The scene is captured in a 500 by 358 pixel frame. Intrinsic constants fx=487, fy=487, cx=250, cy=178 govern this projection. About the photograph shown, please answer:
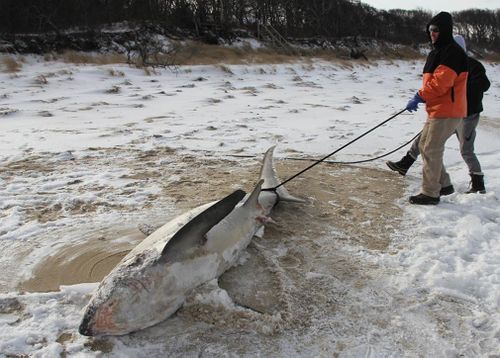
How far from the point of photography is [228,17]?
27156 mm

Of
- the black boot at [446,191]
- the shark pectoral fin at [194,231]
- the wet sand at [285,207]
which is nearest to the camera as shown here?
the shark pectoral fin at [194,231]

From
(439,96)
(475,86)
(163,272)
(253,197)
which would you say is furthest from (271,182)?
(475,86)

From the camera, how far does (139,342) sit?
2.69 meters

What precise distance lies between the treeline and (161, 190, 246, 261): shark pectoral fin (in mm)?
18770

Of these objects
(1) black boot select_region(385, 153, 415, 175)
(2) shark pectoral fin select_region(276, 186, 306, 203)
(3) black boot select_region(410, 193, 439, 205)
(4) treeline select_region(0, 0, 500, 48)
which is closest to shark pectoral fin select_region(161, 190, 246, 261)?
(2) shark pectoral fin select_region(276, 186, 306, 203)

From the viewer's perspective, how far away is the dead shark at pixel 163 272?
8.68 feet

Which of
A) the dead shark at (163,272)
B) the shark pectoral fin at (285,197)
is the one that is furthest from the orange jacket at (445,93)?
the dead shark at (163,272)

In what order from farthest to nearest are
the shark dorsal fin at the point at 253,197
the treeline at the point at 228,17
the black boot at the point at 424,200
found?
the treeline at the point at 228,17 → the black boot at the point at 424,200 → the shark dorsal fin at the point at 253,197

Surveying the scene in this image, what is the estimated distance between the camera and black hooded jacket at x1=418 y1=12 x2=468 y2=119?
4.27 meters

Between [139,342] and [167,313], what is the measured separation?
9.2 inches

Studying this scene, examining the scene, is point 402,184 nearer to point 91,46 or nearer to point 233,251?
point 233,251

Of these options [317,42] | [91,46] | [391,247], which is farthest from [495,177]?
[317,42]

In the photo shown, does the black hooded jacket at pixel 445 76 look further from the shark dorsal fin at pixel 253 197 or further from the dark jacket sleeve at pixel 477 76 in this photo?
the shark dorsal fin at pixel 253 197

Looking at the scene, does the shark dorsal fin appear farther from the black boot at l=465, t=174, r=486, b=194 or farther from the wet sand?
the black boot at l=465, t=174, r=486, b=194
